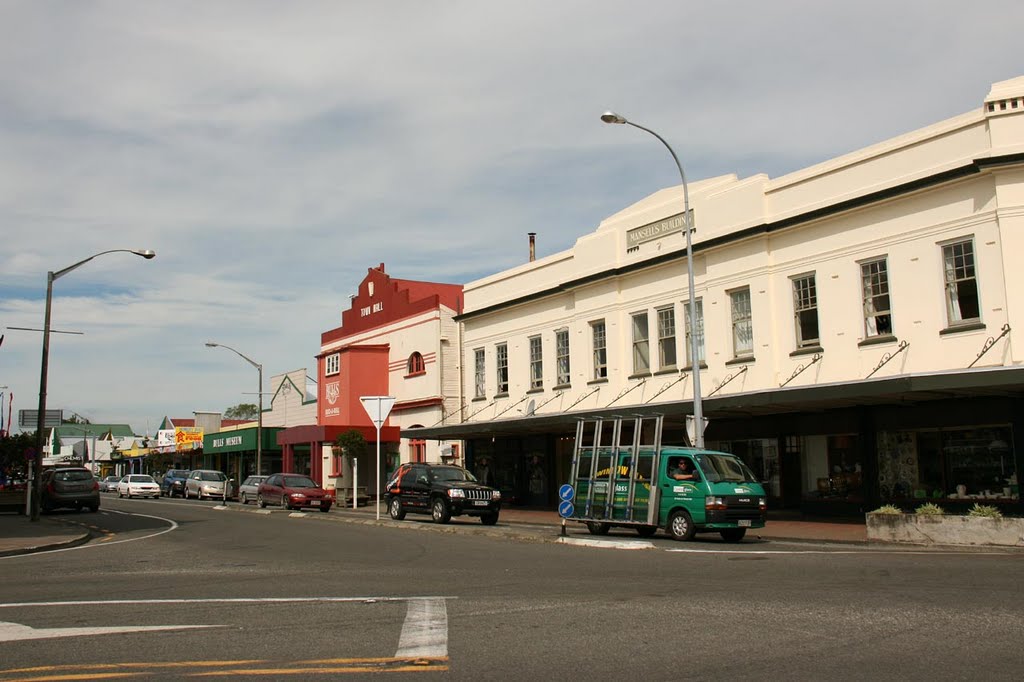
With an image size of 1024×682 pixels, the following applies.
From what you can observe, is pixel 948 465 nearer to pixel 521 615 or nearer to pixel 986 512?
pixel 986 512

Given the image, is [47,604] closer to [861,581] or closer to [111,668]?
[111,668]

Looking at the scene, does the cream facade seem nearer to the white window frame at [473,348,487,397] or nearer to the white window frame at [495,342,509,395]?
the white window frame at [495,342,509,395]

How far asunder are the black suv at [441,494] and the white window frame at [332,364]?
A: 1867 centimetres

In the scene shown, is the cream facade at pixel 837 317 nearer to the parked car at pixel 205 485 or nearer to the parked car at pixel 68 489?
the parked car at pixel 68 489

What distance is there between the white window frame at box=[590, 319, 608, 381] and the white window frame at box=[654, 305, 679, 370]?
2.46 metres

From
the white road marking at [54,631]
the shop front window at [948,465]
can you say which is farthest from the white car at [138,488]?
the white road marking at [54,631]

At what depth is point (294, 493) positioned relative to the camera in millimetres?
34625

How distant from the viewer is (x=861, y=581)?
461 inches

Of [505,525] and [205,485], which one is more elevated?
[205,485]

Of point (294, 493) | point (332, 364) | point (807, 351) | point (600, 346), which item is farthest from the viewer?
point (332, 364)

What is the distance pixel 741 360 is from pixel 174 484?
39.0 metres

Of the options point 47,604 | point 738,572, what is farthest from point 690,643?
point 47,604

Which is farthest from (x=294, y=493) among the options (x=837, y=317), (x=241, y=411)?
(x=241, y=411)

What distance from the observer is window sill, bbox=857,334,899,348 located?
74.1 feet
